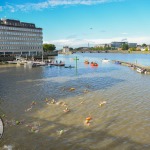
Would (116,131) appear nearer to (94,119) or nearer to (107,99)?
(94,119)

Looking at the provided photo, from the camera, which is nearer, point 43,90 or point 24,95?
point 24,95

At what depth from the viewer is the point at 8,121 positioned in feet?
119

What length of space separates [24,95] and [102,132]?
93.6 ft

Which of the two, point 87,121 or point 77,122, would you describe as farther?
point 77,122

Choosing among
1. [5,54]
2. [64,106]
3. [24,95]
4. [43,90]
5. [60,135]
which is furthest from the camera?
[5,54]

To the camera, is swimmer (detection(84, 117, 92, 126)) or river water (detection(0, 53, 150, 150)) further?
swimmer (detection(84, 117, 92, 126))

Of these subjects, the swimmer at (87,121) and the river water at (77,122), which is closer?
the river water at (77,122)

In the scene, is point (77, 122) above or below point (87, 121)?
below

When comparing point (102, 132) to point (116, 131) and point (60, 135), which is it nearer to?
point (116, 131)

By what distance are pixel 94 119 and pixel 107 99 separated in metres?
13.4

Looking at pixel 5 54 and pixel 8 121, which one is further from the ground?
pixel 5 54

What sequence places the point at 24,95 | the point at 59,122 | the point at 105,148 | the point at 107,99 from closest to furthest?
1. the point at 105,148
2. the point at 59,122
3. the point at 107,99
4. the point at 24,95

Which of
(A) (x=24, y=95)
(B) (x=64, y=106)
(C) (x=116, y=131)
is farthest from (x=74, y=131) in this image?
(A) (x=24, y=95)

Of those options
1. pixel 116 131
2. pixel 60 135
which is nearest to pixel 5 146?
pixel 60 135
